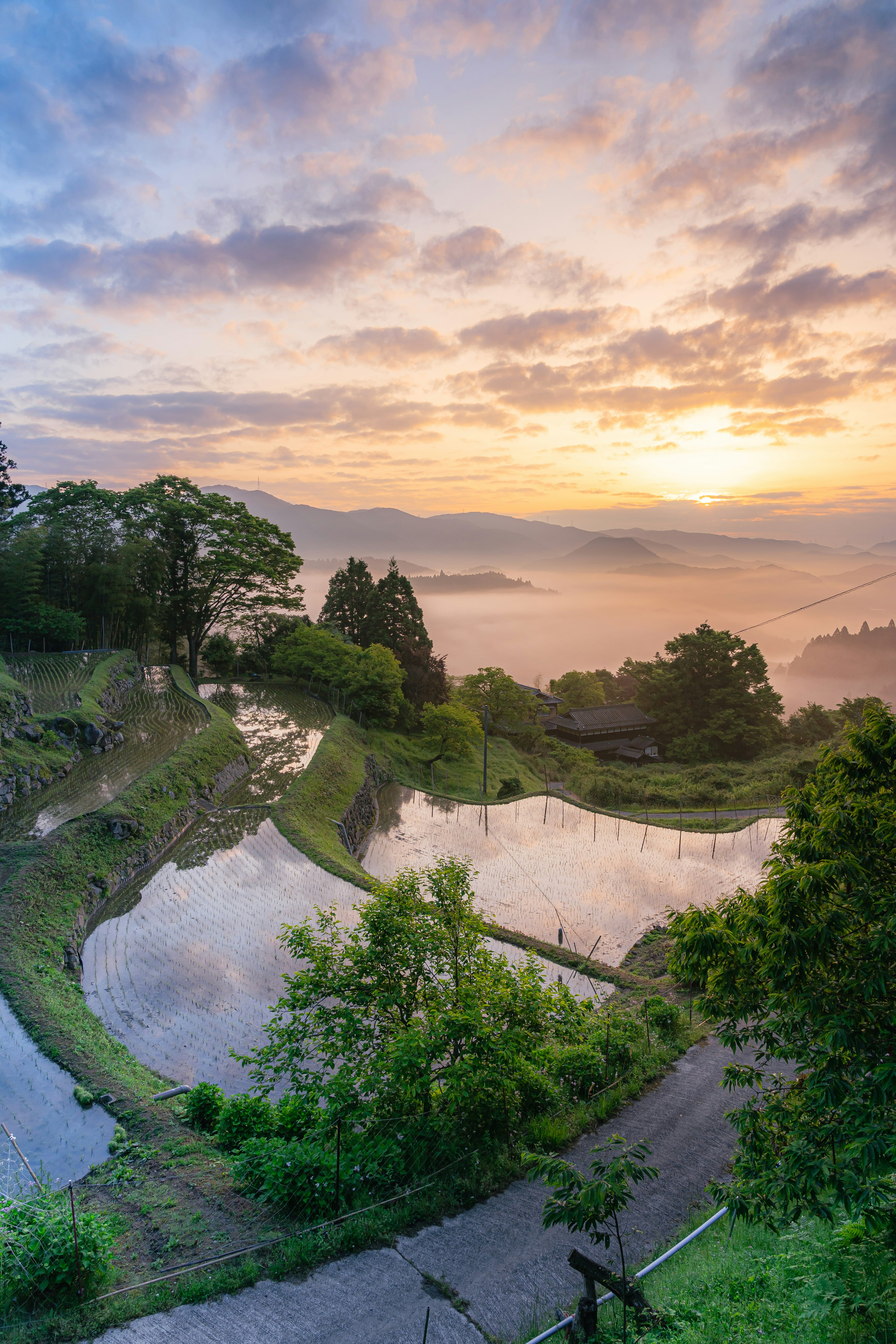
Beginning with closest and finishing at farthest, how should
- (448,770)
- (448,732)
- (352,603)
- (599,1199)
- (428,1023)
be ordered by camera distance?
(599,1199)
(428,1023)
(448,770)
(448,732)
(352,603)

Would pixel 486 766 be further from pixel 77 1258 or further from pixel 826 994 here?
pixel 826 994

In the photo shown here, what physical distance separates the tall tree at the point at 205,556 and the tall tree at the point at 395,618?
7.23 metres

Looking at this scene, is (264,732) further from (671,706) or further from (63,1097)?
(671,706)

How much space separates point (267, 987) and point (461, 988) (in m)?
7.37

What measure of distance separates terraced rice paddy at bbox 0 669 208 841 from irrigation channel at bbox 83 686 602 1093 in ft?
10.3

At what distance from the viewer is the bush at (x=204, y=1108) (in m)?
9.60

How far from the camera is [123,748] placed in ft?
88.8

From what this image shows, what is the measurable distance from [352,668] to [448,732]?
291 inches

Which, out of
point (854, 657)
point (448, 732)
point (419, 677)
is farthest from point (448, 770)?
point (854, 657)

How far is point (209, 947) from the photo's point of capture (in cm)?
1568

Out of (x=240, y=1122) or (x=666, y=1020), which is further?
(x=666, y=1020)

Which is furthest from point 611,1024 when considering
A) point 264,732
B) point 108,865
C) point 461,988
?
point 264,732

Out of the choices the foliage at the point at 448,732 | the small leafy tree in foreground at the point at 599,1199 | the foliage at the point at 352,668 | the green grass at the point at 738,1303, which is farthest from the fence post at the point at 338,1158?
the foliage at the point at 352,668

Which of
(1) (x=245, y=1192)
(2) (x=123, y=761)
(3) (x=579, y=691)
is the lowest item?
(3) (x=579, y=691)
